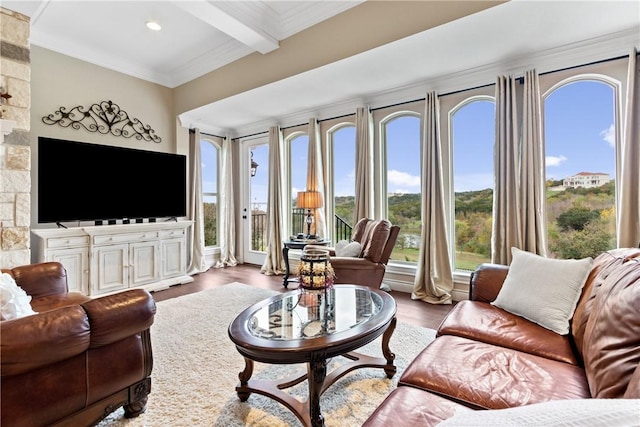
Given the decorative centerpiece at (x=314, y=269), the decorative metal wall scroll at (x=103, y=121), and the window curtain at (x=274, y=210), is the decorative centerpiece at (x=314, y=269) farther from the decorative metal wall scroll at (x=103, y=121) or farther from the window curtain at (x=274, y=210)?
the decorative metal wall scroll at (x=103, y=121)

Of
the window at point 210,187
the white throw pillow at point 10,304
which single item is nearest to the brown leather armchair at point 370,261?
the white throw pillow at point 10,304

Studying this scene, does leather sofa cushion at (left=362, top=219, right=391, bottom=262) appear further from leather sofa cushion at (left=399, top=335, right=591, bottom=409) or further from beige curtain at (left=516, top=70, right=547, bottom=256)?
leather sofa cushion at (left=399, top=335, right=591, bottom=409)

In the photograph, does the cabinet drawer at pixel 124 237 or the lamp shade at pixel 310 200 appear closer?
the cabinet drawer at pixel 124 237

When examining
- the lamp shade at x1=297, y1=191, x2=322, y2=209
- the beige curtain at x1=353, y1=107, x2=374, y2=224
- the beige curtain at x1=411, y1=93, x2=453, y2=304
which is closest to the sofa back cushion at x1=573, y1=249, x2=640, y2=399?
the beige curtain at x1=411, y1=93, x2=453, y2=304

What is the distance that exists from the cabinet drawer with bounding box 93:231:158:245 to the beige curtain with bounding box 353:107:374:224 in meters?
2.86

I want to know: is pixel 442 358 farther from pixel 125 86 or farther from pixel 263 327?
pixel 125 86

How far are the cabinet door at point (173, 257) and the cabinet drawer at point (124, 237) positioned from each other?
230mm

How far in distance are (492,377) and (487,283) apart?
1.06 meters

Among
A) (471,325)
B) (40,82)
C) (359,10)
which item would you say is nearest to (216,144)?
(40,82)

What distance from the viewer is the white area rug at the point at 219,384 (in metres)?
1.65

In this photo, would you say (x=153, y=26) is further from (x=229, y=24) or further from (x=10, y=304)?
(x=10, y=304)

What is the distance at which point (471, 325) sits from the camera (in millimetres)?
1757

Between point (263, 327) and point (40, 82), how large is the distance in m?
4.25

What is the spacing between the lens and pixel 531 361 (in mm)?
1385
